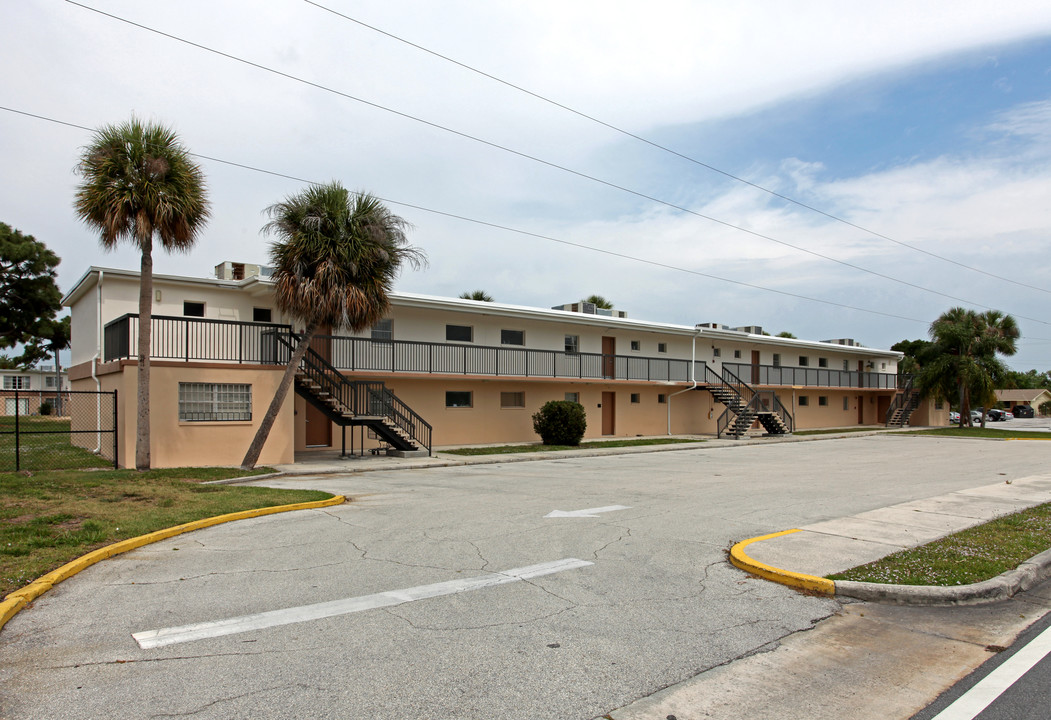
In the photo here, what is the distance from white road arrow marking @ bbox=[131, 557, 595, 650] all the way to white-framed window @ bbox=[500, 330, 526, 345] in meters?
22.9

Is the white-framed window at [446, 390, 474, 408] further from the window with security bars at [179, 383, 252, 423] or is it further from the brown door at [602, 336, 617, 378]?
the window with security bars at [179, 383, 252, 423]

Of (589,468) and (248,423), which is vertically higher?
(248,423)

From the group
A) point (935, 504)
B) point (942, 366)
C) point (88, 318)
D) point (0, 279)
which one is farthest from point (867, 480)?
point (0, 279)

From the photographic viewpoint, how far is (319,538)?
948 cm

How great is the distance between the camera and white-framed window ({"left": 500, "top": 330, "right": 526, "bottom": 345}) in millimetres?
30427

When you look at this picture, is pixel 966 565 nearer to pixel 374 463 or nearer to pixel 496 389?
pixel 374 463

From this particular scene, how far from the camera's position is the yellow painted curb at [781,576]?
6.91 m

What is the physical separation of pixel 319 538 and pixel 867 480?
12.9 meters

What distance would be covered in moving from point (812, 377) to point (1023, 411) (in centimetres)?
6555

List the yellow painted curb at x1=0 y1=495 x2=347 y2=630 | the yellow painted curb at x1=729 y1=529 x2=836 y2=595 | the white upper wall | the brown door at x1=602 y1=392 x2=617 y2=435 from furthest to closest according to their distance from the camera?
the brown door at x1=602 y1=392 x2=617 y2=435
the white upper wall
the yellow painted curb at x1=729 y1=529 x2=836 y2=595
the yellow painted curb at x1=0 y1=495 x2=347 y2=630

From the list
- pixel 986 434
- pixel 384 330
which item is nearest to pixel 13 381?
pixel 384 330

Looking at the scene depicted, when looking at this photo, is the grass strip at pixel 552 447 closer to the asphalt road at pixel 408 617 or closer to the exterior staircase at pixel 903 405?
the asphalt road at pixel 408 617

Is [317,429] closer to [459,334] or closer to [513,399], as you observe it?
[459,334]

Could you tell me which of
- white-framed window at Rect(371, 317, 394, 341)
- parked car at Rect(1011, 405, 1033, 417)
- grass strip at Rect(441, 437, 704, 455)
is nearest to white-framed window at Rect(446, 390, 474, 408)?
grass strip at Rect(441, 437, 704, 455)
